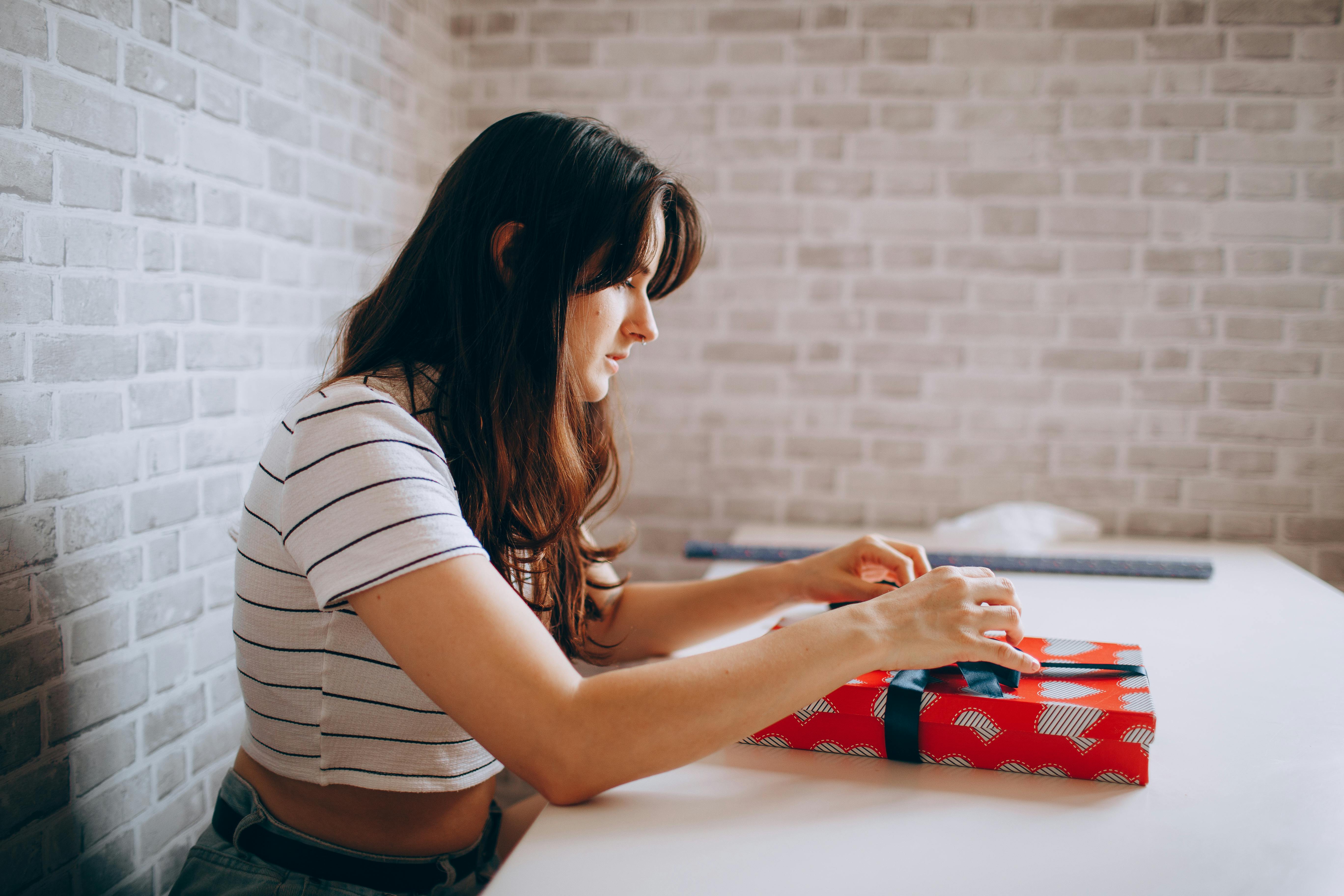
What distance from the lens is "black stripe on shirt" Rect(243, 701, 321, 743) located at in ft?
2.91

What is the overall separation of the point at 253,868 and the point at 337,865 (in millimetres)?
85

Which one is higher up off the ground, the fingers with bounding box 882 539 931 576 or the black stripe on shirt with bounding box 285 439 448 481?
the black stripe on shirt with bounding box 285 439 448 481

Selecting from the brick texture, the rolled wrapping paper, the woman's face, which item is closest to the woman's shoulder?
the woman's face

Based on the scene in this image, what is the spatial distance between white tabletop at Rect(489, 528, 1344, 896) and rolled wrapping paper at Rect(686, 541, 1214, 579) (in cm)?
60

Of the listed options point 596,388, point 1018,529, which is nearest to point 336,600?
point 596,388

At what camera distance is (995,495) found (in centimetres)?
218

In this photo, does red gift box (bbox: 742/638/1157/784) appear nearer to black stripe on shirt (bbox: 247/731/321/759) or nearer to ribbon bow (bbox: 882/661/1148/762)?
ribbon bow (bbox: 882/661/1148/762)

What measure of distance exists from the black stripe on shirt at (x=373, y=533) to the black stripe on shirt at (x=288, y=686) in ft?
0.62

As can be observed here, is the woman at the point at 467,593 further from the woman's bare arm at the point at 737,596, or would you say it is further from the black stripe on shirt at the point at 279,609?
the woman's bare arm at the point at 737,596

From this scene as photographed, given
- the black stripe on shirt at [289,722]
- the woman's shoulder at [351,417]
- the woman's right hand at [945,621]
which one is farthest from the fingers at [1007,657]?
the black stripe on shirt at [289,722]

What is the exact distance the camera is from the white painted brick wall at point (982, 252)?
2.04 meters

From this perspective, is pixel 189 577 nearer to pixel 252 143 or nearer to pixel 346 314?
pixel 346 314

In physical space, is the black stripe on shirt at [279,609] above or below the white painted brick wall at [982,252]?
below

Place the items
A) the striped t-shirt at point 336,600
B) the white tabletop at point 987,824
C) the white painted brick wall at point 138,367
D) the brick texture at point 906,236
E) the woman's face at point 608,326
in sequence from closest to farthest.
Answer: the white tabletop at point 987,824 < the striped t-shirt at point 336,600 < the woman's face at point 608,326 < the white painted brick wall at point 138,367 < the brick texture at point 906,236
